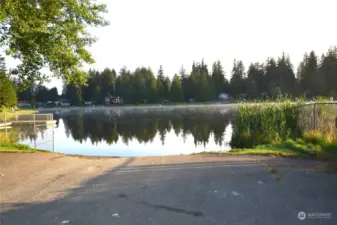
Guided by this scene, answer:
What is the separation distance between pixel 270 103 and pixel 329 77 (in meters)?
74.2

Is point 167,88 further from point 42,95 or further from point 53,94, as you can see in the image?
point 42,95

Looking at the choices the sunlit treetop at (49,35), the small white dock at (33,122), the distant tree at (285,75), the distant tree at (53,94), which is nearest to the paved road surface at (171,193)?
the sunlit treetop at (49,35)

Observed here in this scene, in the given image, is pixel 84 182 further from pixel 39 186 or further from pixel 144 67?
pixel 144 67

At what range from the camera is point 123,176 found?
6188mm

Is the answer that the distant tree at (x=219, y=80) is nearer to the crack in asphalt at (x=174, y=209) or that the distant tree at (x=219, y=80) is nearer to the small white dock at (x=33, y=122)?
the small white dock at (x=33, y=122)

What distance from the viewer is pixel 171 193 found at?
190 inches

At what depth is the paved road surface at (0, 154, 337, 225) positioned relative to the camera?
3.86 metres

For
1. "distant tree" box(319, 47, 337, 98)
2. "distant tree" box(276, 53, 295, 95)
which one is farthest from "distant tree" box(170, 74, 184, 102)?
"distant tree" box(319, 47, 337, 98)

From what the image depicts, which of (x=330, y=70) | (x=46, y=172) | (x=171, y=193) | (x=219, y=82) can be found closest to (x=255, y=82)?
(x=219, y=82)

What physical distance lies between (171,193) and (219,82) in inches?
3873

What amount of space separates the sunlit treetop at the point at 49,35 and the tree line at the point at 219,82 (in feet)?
246

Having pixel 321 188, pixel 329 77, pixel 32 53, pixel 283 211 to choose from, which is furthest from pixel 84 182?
pixel 329 77

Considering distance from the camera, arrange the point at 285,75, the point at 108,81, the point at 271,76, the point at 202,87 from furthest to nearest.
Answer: the point at 108,81
the point at 202,87
the point at 271,76
the point at 285,75

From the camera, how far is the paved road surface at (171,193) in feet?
12.7
